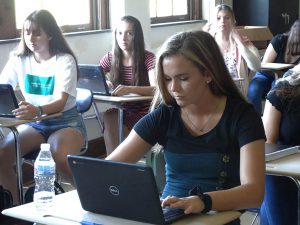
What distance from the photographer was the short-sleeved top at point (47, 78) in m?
3.74

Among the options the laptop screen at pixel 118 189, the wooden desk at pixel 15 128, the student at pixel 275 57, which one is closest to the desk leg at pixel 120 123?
the wooden desk at pixel 15 128

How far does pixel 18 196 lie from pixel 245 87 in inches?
89.6

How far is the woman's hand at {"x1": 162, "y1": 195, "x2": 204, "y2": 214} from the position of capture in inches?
70.6

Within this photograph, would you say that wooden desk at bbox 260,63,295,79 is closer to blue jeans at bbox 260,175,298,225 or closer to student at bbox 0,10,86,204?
student at bbox 0,10,86,204

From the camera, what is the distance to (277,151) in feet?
8.30

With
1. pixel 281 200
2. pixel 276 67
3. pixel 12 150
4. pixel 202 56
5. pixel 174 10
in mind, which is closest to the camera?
pixel 202 56

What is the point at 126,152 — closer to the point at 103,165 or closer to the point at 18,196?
the point at 103,165

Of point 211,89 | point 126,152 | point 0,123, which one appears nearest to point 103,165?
point 126,152

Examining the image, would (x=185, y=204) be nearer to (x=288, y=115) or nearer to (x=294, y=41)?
(x=288, y=115)

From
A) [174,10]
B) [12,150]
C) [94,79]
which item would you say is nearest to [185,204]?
[12,150]

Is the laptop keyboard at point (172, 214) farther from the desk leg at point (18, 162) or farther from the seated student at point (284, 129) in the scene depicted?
the desk leg at point (18, 162)

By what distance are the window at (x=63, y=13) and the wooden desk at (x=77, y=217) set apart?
2739 mm

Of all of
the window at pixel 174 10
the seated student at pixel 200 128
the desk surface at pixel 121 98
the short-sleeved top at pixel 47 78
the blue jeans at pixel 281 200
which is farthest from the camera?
the window at pixel 174 10

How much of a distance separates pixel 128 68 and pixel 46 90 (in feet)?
3.01
